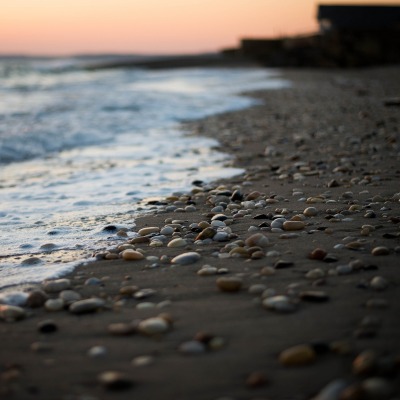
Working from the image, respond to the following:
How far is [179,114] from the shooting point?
11.0 metres

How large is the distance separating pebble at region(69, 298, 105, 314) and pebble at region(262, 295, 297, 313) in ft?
2.22

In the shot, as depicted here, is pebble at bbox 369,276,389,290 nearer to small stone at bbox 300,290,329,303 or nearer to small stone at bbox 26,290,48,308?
small stone at bbox 300,290,329,303

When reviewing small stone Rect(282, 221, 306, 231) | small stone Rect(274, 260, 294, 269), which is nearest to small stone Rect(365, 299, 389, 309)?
small stone Rect(274, 260, 294, 269)

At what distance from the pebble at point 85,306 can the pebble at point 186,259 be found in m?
0.56

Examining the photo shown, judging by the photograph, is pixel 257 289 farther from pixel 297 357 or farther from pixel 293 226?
pixel 293 226

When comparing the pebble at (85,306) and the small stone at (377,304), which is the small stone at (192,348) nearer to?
the pebble at (85,306)

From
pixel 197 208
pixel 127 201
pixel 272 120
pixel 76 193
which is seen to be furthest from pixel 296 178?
pixel 272 120

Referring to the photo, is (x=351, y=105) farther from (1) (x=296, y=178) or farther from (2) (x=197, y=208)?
(2) (x=197, y=208)

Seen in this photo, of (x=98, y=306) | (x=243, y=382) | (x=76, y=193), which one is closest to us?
(x=243, y=382)

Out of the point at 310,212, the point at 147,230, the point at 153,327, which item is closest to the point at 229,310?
the point at 153,327

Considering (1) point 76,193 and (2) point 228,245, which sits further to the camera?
(1) point 76,193

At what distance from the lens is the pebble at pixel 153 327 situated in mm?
1930

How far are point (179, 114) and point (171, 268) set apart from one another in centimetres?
864

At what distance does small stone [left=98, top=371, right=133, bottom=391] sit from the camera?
161 cm
